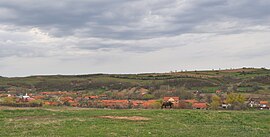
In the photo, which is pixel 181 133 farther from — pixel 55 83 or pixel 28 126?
pixel 55 83

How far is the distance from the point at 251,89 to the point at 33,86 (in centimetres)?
8629

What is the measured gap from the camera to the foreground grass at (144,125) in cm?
2038

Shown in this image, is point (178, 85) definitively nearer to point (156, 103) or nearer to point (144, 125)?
point (156, 103)

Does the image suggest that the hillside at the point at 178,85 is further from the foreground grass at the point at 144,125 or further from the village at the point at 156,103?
the foreground grass at the point at 144,125

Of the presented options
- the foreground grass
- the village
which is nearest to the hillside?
the village

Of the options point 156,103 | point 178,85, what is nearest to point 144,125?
point 156,103

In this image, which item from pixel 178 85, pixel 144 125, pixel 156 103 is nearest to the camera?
pixel 144 125

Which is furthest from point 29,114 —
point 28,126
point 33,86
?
point 33,86

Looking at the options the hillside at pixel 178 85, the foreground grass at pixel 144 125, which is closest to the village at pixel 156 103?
the foreground grass at pixel 144 125

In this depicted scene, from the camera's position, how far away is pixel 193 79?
415 ft

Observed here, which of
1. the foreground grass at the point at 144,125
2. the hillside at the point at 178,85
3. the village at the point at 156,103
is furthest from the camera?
the hillside at the point at 178,85

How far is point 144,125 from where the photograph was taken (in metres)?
23.6

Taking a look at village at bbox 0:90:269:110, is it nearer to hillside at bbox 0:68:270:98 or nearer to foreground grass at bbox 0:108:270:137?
foreground grass at bbox 0:108:270:137

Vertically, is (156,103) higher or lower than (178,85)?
lower
